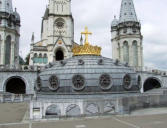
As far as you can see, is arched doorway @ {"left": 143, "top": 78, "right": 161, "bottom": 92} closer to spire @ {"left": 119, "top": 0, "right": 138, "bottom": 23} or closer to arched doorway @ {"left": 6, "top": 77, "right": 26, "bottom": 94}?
spire @ {"left": 119, "top": 0, "right": 138, "bottom": 23}

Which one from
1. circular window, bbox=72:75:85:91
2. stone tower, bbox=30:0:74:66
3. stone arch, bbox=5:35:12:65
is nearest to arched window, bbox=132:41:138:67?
stone tower, bbox=30:0:74:66

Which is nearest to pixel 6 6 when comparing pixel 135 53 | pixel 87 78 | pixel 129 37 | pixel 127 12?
pixel 127 12

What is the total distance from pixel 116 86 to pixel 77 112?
571 centimetres

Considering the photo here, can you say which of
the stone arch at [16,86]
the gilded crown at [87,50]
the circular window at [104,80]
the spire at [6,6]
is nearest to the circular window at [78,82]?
the circular window at [104,80]

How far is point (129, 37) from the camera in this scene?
5722 cm

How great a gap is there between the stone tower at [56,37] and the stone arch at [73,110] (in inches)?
1757

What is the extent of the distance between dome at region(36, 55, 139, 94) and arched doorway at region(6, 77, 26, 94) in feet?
83.2

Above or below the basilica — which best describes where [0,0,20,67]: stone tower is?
above

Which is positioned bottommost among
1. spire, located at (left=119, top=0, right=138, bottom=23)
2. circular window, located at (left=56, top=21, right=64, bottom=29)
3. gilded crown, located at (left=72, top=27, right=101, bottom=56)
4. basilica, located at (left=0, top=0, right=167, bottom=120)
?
basilica, located at (left=0, top=0, right=167, bottom=120)

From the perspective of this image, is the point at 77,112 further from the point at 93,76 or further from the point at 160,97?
the point at 160,97

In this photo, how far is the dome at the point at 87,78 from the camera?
18688 mm

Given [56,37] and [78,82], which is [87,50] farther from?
[56,37]

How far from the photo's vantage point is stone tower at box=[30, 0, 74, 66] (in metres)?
60.5

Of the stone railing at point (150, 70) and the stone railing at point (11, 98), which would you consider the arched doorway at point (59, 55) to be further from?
the stone railing at point (11, 98)
